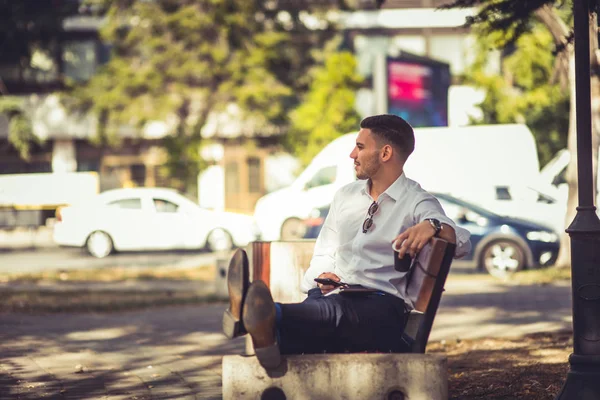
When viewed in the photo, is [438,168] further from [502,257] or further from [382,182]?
[382,182]

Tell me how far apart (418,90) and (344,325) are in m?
25.9

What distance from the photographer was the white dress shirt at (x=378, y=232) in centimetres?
464

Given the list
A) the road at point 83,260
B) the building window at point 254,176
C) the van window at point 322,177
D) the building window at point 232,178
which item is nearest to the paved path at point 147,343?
the road at point 83,260

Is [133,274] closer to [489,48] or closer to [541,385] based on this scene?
[489,48]

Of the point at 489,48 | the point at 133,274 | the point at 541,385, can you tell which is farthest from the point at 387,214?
the point at 133,274

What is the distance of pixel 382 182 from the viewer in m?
4.84

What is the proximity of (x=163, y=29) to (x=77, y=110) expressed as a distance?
6139mm

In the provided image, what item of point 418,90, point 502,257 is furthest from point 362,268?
point 418,90

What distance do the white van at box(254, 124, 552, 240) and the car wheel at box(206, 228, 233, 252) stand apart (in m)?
2.48

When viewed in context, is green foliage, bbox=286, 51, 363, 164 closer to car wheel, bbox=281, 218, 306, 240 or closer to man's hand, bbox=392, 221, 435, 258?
car wheel, bbox=281, 218, 306, 240

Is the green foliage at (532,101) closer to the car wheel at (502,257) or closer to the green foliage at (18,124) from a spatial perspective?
the car wheel at (502,257)

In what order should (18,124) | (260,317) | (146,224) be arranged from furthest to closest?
(18,124), (146,224), (260,317)

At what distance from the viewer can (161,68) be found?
37.2m

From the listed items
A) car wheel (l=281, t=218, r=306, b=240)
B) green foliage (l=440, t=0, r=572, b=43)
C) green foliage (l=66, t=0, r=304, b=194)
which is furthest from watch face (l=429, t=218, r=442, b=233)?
green foliage (l=66, t=0, r=304, b=194)
